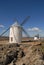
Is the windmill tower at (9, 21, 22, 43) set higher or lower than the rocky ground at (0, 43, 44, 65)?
higher

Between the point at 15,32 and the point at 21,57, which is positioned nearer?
the point at 21,57

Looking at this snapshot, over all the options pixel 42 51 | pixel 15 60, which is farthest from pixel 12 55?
pixel 42 51

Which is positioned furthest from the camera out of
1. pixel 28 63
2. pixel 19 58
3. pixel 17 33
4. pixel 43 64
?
pixel 17 33

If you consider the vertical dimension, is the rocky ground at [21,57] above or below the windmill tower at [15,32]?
below

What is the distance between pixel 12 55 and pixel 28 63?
575cm

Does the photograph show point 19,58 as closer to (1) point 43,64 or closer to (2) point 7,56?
(2) point 7,56

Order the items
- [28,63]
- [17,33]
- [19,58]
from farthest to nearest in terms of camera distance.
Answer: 1. [17,33]
2. [19,58]
3. [28,63]

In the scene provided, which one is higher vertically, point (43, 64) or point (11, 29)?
point (11, 29)

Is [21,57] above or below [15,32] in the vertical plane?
below

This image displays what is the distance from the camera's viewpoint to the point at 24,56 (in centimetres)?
3412

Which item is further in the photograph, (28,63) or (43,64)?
(28,63)

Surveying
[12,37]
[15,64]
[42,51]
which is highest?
[12,37]

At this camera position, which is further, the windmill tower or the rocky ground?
the windmill tower

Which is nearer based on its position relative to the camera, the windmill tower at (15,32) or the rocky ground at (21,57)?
the rocky ground at (21,57)
